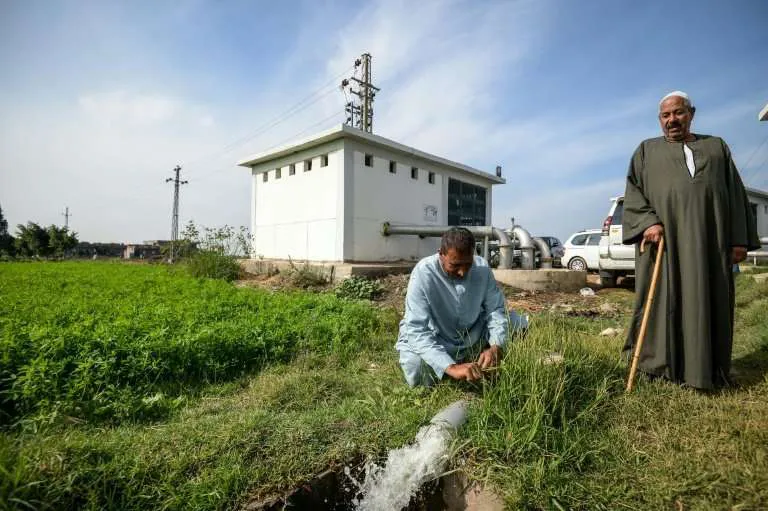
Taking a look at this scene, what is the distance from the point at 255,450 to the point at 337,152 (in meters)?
9.19

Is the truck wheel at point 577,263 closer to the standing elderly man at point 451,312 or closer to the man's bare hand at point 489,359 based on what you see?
the standing elderly man at point 451,312

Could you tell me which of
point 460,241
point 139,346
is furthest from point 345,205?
point 460,241

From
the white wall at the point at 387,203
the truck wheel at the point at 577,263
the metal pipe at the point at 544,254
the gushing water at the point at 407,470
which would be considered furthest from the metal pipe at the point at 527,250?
the gushing water at the point at 407,470

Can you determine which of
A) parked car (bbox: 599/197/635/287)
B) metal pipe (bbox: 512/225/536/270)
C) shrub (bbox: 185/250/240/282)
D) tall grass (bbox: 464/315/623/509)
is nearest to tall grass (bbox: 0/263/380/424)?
tall grass (bbox: 464/315/623/509)

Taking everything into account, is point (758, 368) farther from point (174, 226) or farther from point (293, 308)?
point (174, 226)

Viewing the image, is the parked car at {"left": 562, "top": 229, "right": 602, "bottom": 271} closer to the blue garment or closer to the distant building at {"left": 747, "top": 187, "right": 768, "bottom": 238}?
the blue garment

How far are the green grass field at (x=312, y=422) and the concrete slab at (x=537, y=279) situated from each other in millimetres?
4713

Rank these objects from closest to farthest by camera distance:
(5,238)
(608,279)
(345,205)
Result: 1. (608,279)
2. (345,205)
3. (5,238)

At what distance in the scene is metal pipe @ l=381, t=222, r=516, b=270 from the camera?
9734mm

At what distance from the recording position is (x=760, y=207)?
68.6ft

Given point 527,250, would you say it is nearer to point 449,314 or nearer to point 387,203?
point 387,203

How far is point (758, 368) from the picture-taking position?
3.04 m

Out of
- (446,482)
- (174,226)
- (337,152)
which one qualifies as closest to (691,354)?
(446,482)

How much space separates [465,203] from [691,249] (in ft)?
37.5
